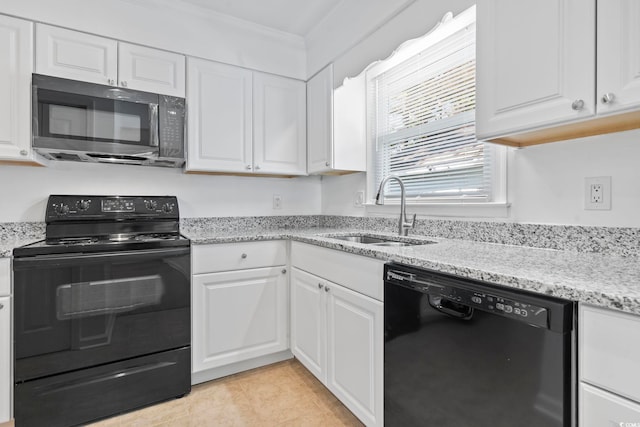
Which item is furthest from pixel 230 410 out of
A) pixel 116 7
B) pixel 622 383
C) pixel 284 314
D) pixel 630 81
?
pixel 116 7

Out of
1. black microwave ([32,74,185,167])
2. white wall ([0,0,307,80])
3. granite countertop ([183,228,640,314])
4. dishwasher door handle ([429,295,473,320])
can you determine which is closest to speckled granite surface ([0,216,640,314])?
granite countertop ([183,228,640,314])

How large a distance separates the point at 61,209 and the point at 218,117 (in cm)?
113

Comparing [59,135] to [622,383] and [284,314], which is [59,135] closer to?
[284,314]

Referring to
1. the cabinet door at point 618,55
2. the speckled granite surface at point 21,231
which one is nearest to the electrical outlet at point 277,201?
the speckled granite surface at point 21,231

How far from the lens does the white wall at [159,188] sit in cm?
202

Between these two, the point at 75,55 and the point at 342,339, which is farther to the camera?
the point at 75,55

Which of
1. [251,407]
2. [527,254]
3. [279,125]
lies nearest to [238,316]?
[251,407]

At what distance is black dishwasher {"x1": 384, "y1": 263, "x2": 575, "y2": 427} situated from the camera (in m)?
0.82

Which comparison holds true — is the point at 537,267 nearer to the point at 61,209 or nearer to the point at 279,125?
the point at 279,125

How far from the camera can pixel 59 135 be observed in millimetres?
1824

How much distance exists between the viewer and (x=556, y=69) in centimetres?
105

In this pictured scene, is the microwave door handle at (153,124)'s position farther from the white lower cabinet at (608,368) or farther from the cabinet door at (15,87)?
the white lower cabinet at (608,368)

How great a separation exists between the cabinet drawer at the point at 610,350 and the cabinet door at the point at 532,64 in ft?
2.04

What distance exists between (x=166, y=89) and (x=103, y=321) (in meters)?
1.44
